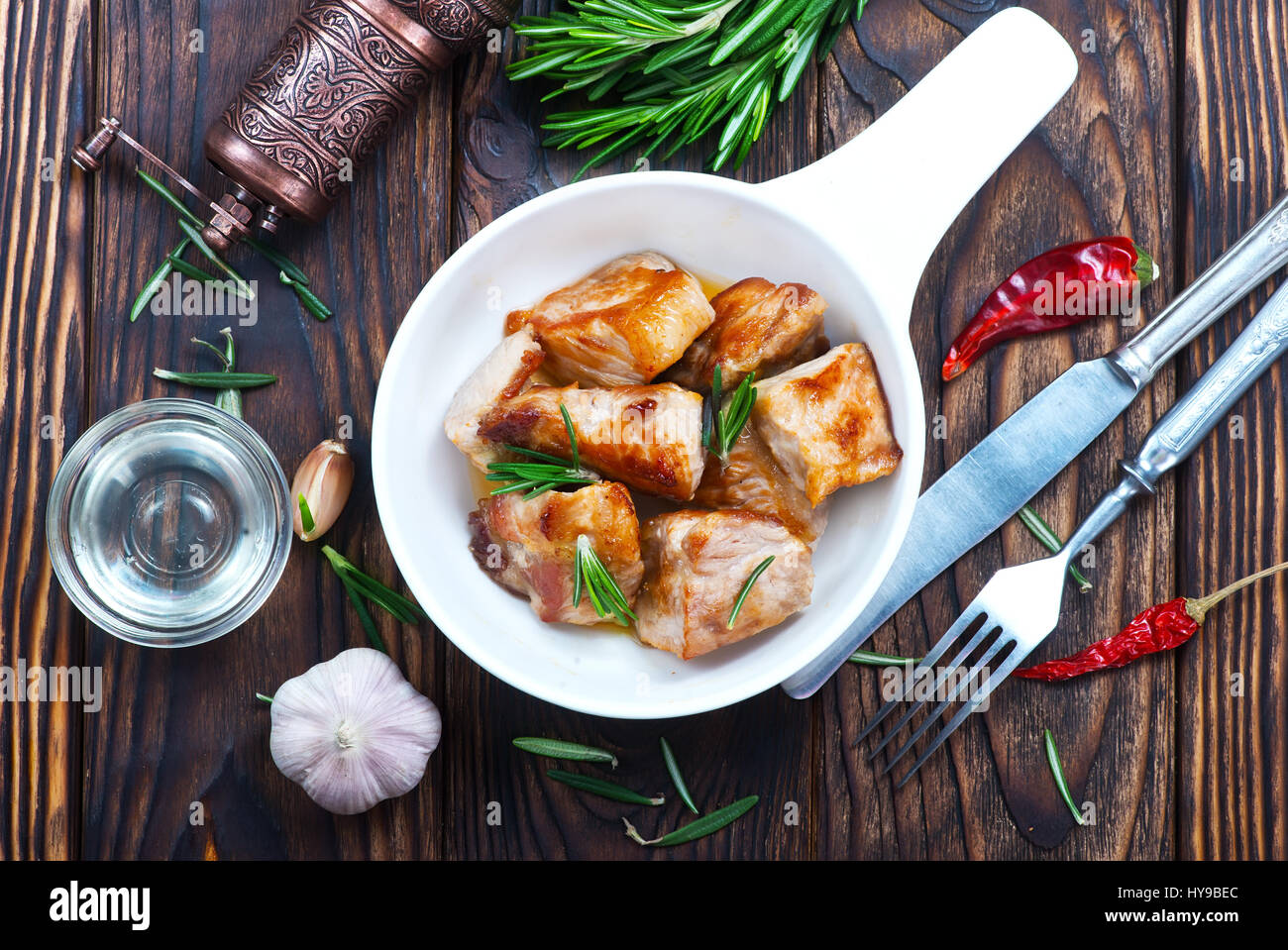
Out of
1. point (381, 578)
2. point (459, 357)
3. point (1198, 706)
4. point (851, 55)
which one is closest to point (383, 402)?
point (459, 357)

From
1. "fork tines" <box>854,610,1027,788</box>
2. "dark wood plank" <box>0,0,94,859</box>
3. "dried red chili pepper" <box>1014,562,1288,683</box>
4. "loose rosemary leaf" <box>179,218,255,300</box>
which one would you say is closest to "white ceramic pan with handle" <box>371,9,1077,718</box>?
"fork tines" <box>854,610,1027,788</box>

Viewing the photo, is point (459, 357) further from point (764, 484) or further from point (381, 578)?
point (764, 484)

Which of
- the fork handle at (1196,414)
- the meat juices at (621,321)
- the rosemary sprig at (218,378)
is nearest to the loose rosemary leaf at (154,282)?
the rosemary sprig at (218,378)

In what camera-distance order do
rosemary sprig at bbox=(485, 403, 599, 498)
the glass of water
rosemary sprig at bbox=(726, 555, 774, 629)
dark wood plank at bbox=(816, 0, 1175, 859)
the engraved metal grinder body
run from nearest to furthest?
1. rosemary sprig at bbox=(726, 555, 774, 629)
2. rosemary sprig at bbox=(485, 403, 599, 498)
3. the engraved metal grinder body
4. the glass of water
5. dark wood plank at bbox=(816, 0, 1175, 859)

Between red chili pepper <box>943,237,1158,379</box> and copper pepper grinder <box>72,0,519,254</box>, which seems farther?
red chili pepper <box>943,237,1158,379</box>

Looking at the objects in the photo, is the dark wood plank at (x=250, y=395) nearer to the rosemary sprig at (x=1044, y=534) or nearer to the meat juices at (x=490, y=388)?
the meat juices at (x=490, y=388)

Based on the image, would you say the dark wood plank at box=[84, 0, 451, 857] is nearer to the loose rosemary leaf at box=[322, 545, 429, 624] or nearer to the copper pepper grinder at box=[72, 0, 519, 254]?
the loose rosemary leaf at box=[322, 545, 429, 624]

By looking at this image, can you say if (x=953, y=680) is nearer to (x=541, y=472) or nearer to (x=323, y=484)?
(x=541, y=472)
